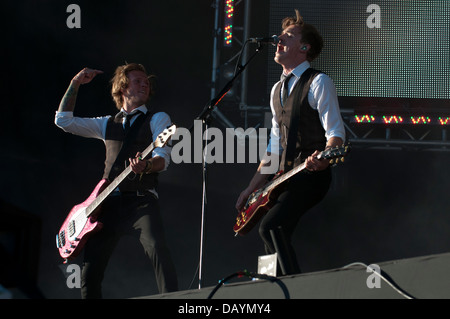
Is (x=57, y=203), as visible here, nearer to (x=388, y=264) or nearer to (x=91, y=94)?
(x=91, y=94)

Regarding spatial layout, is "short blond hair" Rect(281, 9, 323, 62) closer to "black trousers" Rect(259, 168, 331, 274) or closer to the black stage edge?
"black trousers" Rect(259, 168, 331, 274)

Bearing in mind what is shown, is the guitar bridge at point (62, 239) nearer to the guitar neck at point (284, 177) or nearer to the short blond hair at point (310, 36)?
the guitar neck at point (284, 177)

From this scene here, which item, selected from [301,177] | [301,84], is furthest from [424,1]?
[301,177]

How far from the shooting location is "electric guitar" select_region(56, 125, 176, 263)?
367 centimetres

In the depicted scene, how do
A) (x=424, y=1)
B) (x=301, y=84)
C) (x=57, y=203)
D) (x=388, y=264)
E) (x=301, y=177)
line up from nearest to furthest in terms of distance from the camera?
(x=388, y=264), (x=301, y=177), (x=301, y=84), (x=424, y=1), (x=57, y=203)

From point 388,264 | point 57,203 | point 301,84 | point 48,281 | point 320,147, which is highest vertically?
point 301,84

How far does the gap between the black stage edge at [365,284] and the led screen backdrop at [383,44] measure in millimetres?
4322

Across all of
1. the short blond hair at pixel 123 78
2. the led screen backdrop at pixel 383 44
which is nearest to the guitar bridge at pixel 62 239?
the short blond hair at pixel 123 78

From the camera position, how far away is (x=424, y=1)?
5930 mm

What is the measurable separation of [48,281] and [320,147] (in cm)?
421

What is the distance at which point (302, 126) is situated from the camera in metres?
3.23

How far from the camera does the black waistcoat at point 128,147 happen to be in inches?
148

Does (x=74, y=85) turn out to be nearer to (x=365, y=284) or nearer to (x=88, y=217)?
(x=88, y=217)

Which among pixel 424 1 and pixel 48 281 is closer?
pixel 424 1
